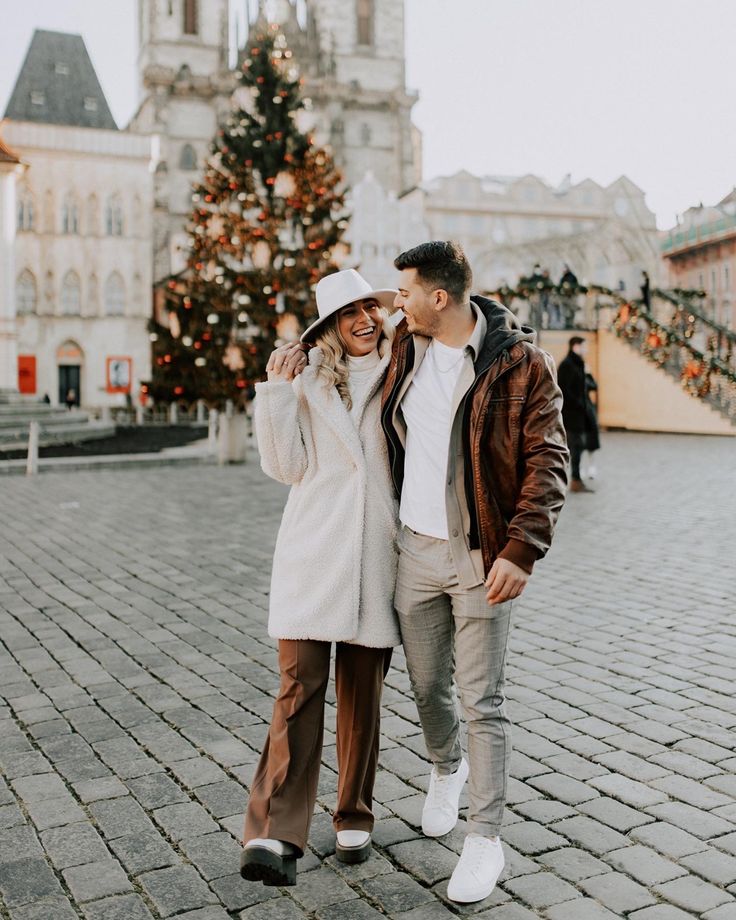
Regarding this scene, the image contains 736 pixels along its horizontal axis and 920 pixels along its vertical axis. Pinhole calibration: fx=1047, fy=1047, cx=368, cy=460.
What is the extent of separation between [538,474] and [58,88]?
59.0 m

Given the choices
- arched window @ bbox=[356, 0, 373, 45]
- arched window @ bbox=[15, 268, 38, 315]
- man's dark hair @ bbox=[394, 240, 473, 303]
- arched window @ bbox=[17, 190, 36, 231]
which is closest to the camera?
man's dark hair @ bbox=[394, 240, 473, 303]

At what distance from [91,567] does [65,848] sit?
5.27 metres

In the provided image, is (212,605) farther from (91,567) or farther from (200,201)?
(200,201)

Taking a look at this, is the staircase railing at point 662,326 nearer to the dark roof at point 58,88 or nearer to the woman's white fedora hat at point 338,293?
the woman's white fedora hat at point 338,293

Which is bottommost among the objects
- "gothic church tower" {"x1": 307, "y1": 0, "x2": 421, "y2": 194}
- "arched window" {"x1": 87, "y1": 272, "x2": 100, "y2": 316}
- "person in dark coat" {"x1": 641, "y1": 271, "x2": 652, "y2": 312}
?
"person in dark coat" {"x1": 641, "y1": 271, "x2": 652, "y2": 312}

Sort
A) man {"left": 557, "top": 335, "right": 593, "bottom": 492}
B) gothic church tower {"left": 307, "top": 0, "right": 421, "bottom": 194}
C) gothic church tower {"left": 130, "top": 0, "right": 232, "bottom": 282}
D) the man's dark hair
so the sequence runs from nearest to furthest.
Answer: the man's dark hair < man {"left": 557, "top": 335, "right": 593, "bottom": 492} < gothic church tower {"left": 130, "top": 0, "right": 232, "bottom": 282} < gothic church tower {"left": 307, "top": 0, "right": 421, "bottom": 194}

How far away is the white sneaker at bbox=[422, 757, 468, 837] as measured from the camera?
3.49 metres

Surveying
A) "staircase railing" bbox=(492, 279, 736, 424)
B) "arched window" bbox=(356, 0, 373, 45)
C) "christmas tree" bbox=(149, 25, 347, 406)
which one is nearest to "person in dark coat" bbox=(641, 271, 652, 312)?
"staircase railing" bbox=(492, 279, 736, 424)

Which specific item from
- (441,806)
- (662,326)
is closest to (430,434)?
(441,806)

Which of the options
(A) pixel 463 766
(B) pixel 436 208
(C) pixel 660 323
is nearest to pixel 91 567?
(A) pixel 463 766

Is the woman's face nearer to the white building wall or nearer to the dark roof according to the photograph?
the white building wall

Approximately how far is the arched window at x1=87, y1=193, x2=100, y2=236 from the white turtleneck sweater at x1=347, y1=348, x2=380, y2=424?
52.0 metres

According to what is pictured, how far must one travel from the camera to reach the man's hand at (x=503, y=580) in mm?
3004

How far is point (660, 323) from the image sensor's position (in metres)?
27.5
